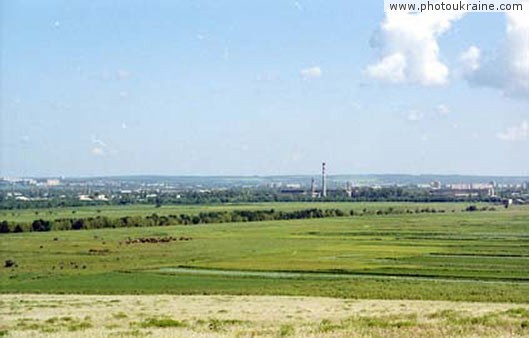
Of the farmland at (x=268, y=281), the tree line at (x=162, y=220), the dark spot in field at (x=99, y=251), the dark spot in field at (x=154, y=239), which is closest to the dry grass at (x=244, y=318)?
the farmland at (x=268, y=281)

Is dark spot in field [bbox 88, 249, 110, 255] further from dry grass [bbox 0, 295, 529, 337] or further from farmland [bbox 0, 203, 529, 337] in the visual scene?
dry grass [bbox 0, 295, 529, 337]

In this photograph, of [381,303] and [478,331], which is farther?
[381,303]

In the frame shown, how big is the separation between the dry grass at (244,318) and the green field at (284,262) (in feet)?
24.6

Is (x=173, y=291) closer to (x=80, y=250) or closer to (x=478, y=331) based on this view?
(x=478, y=331)

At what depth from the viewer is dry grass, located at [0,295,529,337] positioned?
2377 cm

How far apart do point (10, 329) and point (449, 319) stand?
46.2ft

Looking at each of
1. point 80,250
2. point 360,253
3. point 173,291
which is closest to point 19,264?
point 80,250

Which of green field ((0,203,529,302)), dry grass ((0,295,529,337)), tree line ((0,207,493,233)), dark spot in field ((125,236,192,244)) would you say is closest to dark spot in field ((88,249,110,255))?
green field ((0,203,529,302))

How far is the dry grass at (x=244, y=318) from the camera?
23.8m

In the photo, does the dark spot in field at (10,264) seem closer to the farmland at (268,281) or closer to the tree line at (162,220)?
the farmland at (268,281)

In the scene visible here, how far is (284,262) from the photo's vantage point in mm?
72188

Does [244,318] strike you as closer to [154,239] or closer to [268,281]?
[268,281]

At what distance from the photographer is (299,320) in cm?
2925

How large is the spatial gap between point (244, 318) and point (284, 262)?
138 ft
